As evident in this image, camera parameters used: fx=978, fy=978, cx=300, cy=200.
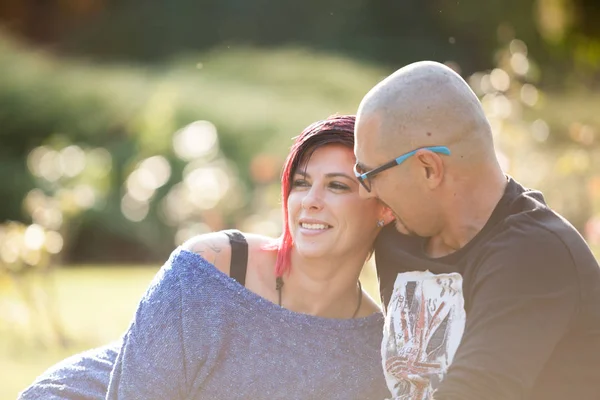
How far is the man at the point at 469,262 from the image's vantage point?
2.31m

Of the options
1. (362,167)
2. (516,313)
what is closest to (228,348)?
(362,167)

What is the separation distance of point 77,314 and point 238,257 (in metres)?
5.26

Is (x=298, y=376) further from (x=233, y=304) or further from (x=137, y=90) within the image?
(x=137, y=90)

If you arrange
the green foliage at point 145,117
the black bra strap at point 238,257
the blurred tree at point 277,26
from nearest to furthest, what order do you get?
the black bra strap at point 238,257
the green foliage at point 145,117
the blurred tree at point 277,26

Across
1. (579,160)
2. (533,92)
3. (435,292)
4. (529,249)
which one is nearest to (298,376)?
(435,292)

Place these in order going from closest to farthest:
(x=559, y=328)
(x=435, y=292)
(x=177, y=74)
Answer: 1. (x=559, y=328)
2. (x=435, y=292)
3. (x=177, y=74)

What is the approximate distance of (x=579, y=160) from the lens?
203 inches

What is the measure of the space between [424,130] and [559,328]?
595 mm

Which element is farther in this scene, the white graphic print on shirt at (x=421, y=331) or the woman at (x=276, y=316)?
the woman at (x=276, y=316)

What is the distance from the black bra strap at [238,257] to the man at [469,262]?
82cm

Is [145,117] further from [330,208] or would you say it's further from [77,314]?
[330,208]

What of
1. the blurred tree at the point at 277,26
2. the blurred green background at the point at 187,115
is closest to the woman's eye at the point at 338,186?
the blurred green background at the point at 187,115

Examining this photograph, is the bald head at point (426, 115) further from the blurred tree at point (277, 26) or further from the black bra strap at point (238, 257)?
the blurred tree at point (277, 26)

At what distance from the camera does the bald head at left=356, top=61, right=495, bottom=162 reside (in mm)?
2498
